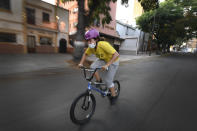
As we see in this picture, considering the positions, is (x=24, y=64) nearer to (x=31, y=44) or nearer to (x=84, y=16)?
(x=84, y=16)

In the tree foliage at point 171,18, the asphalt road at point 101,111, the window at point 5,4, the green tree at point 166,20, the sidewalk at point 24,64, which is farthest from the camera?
the green tree at point 166,20

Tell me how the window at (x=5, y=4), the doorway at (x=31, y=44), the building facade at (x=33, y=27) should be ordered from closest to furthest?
the window at (x=5, y=4) < the building facade at (x=33, y=27) < the doorway at (x=31, y=44)

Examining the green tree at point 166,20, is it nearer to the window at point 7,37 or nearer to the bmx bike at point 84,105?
the window at point 7,37

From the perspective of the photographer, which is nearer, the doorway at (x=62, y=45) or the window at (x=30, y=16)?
the window at (x=30, y=16)

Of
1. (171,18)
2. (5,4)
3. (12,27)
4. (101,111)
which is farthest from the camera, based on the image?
(171,18)

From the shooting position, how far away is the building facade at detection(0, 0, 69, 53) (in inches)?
490

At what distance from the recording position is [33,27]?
14.5 metres

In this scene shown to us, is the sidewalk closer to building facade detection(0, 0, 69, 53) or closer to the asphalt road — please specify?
the asphalt road

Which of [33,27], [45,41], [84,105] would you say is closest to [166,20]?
[45,41]

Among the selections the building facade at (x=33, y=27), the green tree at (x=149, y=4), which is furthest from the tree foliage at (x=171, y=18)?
the building facade at (x=33, y=27)

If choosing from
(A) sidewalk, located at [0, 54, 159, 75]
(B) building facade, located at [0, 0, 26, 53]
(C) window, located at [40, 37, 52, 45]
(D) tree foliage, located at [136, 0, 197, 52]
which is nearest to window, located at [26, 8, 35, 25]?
(B) building facade, located at [0, 0, 26, 53]

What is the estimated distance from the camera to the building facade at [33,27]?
12.5 meters

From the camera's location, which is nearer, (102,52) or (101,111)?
(102,52)

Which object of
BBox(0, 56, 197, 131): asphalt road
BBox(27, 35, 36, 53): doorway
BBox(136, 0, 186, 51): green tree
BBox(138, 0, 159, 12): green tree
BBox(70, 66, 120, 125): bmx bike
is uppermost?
BBox(136, 0, 186, 51): green tree
